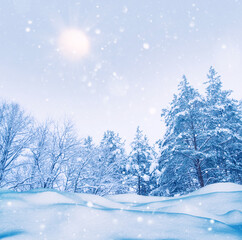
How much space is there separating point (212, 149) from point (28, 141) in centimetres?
1295

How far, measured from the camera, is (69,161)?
12.2m

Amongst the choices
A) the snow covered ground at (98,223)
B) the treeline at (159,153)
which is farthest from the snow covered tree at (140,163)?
the snow covered ground at (98,223)

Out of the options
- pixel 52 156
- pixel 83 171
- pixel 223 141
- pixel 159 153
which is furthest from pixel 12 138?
pixel 223 141

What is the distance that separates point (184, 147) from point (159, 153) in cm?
193

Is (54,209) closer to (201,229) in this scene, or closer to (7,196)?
(7,196)

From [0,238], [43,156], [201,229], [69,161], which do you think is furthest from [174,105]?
[0,238]

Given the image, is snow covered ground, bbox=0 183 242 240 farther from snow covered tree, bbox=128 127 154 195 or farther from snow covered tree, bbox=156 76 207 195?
snow covered tree, bbox=128 127 154 195

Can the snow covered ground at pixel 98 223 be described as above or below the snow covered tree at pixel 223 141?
below

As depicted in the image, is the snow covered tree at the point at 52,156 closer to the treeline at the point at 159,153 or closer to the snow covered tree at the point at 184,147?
the treeline at the point at 159,153

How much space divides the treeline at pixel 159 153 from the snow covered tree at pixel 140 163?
5.76m

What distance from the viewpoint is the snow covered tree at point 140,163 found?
64.6 ft

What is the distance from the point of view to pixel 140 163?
804 inches

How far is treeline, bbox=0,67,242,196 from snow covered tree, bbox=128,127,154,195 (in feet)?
18.9

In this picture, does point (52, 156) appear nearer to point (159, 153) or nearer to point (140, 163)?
point (159, 153)
